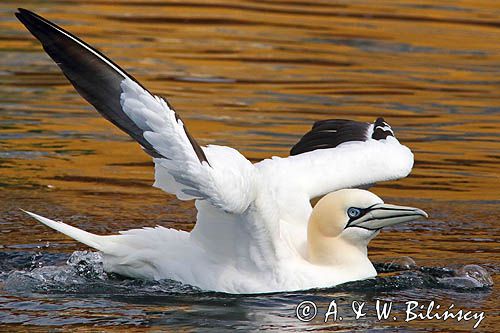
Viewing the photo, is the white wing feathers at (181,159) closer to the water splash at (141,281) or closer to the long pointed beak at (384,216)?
the water splash at (141,281)

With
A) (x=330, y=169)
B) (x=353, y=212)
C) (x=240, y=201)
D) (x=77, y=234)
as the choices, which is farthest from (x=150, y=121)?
(x=330, y=169)

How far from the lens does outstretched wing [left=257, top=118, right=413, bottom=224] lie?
322 inches

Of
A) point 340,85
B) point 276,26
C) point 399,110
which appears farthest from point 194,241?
point 276,26

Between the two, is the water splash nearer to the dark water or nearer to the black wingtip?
the dark water

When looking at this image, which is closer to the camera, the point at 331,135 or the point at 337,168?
the point at 337,168

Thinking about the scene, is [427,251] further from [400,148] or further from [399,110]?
[399,110]

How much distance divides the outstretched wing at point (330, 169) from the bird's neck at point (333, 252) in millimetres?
423

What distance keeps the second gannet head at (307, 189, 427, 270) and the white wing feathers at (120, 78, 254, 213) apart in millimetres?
1075

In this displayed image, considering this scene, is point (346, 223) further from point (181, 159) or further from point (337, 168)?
point (181, 159)

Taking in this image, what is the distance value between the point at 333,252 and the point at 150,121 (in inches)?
67.0

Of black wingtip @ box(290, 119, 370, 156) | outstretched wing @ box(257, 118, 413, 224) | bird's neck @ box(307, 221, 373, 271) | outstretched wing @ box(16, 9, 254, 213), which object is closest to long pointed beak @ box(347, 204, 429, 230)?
bird's neck @ box(307, 221, 373, 271)

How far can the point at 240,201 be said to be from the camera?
6.70m

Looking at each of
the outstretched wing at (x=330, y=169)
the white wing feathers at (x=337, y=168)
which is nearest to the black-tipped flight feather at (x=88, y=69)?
the outstretched wing at (x=330, y=169)

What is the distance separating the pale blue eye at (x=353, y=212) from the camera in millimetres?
7691
